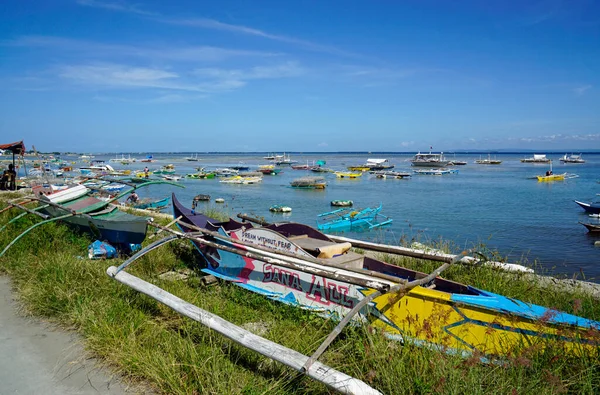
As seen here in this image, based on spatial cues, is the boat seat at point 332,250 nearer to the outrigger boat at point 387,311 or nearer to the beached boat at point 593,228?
the outrigger boat at point 387,311

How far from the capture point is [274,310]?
6.04 metres

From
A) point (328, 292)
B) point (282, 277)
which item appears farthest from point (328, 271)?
point (282, 277)

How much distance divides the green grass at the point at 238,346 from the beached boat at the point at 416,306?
0.22 metres

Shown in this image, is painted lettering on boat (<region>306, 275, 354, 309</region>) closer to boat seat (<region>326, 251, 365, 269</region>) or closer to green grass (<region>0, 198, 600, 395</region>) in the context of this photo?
green grass (<region>0, 198, 600, 395</region>)

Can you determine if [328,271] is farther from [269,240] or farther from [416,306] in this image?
[269,240]

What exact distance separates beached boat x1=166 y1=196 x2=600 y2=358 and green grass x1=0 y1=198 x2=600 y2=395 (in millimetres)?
219

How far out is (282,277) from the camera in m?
6.27

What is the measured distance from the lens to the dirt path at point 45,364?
4203mm

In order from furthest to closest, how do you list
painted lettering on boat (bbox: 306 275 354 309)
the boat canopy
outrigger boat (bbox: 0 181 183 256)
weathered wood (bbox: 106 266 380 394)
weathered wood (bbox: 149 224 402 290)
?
the boat canopy → outrigger boat (bbox: 0 181 183 256) → painted lettering on boat (bbox: 306 275 354 309) → weathered wood (bbox: 149 224 402 290) → weathered wood (bbox: 106 266 380 394)

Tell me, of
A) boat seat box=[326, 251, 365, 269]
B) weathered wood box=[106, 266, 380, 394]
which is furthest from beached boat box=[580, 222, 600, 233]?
weathered wood box=[106, 266, 380, 394]

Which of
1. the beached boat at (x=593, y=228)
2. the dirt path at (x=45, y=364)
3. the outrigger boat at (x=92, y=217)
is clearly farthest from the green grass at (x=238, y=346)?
the beached boat at (x=593, y=228)

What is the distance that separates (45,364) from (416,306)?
4.31 metres

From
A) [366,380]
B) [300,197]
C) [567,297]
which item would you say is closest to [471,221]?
[300,197]

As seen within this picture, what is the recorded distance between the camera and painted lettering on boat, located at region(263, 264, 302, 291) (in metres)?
6.07
